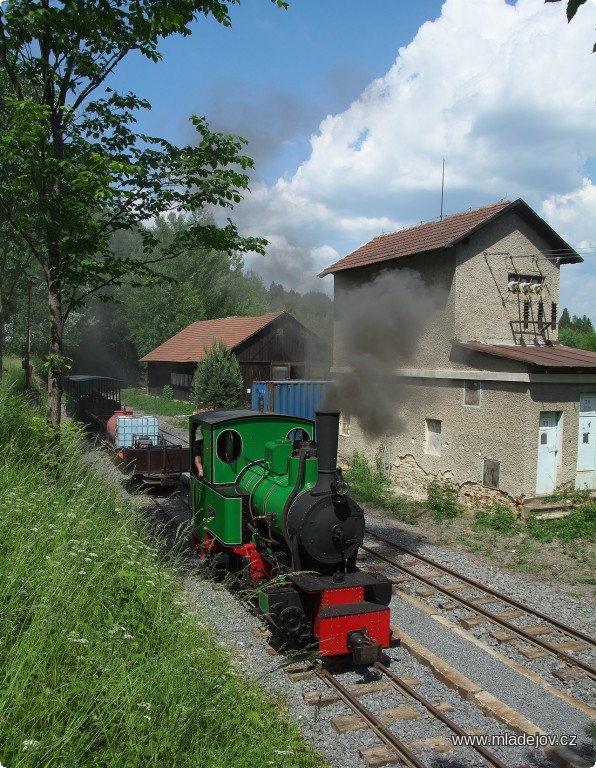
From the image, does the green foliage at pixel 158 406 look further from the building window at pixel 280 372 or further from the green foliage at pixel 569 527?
the green foliage at pixel 569 527

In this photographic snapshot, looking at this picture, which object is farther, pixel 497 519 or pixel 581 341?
pixel 581 341

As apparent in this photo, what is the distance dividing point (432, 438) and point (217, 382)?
14.7 metres

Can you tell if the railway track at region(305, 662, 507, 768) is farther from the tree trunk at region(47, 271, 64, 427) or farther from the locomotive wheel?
the tree trunk at region(47, 271, 64, 427)

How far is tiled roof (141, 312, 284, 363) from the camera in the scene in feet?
106

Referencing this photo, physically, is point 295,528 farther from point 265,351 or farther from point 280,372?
point 265,351

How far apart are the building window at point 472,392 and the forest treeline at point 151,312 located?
1010 inches

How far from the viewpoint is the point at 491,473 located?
43.2ft

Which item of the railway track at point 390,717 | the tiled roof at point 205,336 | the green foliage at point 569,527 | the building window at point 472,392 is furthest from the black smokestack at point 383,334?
the tiled roof at point 205,336

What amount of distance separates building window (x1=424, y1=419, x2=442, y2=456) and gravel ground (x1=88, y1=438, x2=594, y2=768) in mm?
6075

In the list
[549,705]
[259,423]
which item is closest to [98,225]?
[259,423]

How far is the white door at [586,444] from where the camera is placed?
13297 mm

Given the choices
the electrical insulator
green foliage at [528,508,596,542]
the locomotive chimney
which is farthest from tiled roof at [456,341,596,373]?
the locomotive chimney

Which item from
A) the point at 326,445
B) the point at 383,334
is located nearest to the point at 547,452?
the point at 383,334

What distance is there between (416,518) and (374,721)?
26.2 feet
